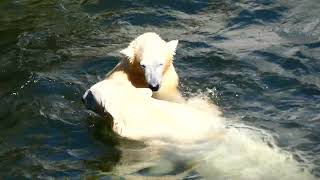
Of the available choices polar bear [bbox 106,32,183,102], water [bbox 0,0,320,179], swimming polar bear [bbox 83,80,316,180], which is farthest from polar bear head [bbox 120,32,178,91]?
water [bbox 0,0,320,179]

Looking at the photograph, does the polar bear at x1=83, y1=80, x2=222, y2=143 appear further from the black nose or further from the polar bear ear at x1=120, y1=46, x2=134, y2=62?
the polar bear ear at x1=120, y1=46, x2=134, y2=62

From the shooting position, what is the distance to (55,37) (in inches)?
393

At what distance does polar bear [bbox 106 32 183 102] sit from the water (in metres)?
0.51

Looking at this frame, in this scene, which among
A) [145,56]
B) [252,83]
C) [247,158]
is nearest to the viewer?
[247,158]

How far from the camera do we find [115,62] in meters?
8.99

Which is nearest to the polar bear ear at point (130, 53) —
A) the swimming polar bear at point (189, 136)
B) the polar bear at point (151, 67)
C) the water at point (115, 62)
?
the polar bear at point (151, 67)

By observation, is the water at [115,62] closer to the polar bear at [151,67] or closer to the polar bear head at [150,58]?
the polar bear at [151,67]

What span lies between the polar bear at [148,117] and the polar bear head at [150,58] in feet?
0.76

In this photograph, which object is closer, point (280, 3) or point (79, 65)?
point (79, 65)

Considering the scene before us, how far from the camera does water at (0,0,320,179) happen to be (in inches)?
265

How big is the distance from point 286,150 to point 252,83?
68.8 inches

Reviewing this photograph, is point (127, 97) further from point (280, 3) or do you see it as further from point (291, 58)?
point (280, 3)

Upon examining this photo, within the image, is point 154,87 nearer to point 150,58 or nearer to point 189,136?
point 150,58

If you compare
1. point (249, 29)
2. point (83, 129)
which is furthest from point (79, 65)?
point (249, 29)
